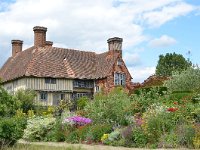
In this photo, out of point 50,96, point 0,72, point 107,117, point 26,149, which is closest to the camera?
point 26,149

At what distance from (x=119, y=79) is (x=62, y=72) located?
6.88 metres

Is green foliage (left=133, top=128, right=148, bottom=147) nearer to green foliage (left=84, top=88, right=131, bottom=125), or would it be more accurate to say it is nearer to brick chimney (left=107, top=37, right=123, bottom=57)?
green foliage (left=84, top=88, right=131, bottom=125)

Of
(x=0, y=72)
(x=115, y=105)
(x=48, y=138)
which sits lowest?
(x=48, y=138)

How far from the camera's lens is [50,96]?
162 ft

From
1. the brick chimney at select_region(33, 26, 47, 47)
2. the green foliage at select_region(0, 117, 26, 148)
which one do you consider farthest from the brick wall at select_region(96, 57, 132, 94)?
the green foliage at select_region(0, 117, 26, 148)

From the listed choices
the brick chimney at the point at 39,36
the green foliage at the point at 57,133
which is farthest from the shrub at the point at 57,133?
the brick chimney at the point at 39,36

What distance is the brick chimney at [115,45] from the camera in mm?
52331

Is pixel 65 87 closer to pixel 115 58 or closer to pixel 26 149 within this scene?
pixel 115 58

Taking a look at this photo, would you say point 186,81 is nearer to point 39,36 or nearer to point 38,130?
point 38,130

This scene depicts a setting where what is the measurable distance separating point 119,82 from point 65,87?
6.48 metres

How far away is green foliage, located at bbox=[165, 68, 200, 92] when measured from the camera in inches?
1264

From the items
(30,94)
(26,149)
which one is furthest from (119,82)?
(26,149)

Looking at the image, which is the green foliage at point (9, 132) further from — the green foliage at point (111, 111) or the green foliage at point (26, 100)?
the green foliage at point (26, 100)

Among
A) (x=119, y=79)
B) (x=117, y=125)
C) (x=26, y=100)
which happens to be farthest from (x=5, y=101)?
(x=119, y=79)
